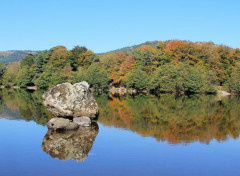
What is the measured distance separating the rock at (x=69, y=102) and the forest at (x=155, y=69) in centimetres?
4409

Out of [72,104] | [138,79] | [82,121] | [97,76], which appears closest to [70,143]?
[82,121]

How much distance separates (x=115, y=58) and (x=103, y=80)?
41.2 ft

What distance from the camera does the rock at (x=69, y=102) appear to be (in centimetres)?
2319

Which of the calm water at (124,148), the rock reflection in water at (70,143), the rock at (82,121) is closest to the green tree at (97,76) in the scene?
the calm water at (124,148)

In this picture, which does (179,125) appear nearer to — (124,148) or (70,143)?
(124,148)

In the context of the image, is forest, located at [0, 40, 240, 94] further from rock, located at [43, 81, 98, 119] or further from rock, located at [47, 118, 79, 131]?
rock, located at [47, 118, 79, 131]

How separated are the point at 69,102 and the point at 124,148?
315 inches

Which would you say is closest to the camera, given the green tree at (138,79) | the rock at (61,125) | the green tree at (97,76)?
the rock at (61,125)

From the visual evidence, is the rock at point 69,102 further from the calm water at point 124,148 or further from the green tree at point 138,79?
the green tree at point 138,79

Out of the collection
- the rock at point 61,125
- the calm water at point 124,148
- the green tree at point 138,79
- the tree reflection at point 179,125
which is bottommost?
the calm water at point 124,148

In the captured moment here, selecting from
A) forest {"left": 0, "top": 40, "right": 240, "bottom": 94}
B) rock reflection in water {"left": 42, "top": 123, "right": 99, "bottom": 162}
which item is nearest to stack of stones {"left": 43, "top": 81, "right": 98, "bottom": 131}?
rock reflection in water {"left": 42, "top": 123, "right": 99, "bottom": 162}

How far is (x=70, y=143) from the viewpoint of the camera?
1750 cm

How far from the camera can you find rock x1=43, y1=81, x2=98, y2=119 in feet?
76.1

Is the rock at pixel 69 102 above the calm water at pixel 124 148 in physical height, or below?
above
